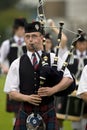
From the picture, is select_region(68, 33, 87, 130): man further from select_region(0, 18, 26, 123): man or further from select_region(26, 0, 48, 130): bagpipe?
select_region(26, 0, 48, 130): bagpipe

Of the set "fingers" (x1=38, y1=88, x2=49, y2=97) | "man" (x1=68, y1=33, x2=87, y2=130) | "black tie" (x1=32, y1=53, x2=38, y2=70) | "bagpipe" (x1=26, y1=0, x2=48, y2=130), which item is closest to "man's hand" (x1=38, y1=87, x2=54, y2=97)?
"fingers" (x1=38, y1=88, x2=49, y2=97)

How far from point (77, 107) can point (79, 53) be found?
1.40 metres

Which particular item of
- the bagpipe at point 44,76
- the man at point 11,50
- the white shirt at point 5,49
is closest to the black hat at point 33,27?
the bagpipe at point 44,76

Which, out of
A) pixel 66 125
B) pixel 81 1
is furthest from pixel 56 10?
pixel 66 125

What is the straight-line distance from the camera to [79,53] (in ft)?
37.5

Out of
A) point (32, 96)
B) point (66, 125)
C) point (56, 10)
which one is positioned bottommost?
point (56, 10)

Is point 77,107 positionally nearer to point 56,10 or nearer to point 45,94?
point 45,94

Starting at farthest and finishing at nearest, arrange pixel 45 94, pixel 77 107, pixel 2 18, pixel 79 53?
pixel 2 18 < pixel 79 53 < pixel 77 107 < pixel 45 94

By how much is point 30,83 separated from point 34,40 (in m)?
0.52

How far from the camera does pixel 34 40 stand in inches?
310

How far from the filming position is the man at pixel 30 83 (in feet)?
25.5

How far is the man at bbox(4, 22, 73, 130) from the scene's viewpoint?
779cm

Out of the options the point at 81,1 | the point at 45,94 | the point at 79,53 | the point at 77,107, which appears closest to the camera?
the point at 45,94

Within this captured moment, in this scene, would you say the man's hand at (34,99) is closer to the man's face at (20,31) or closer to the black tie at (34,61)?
the black tie at (34,61)
